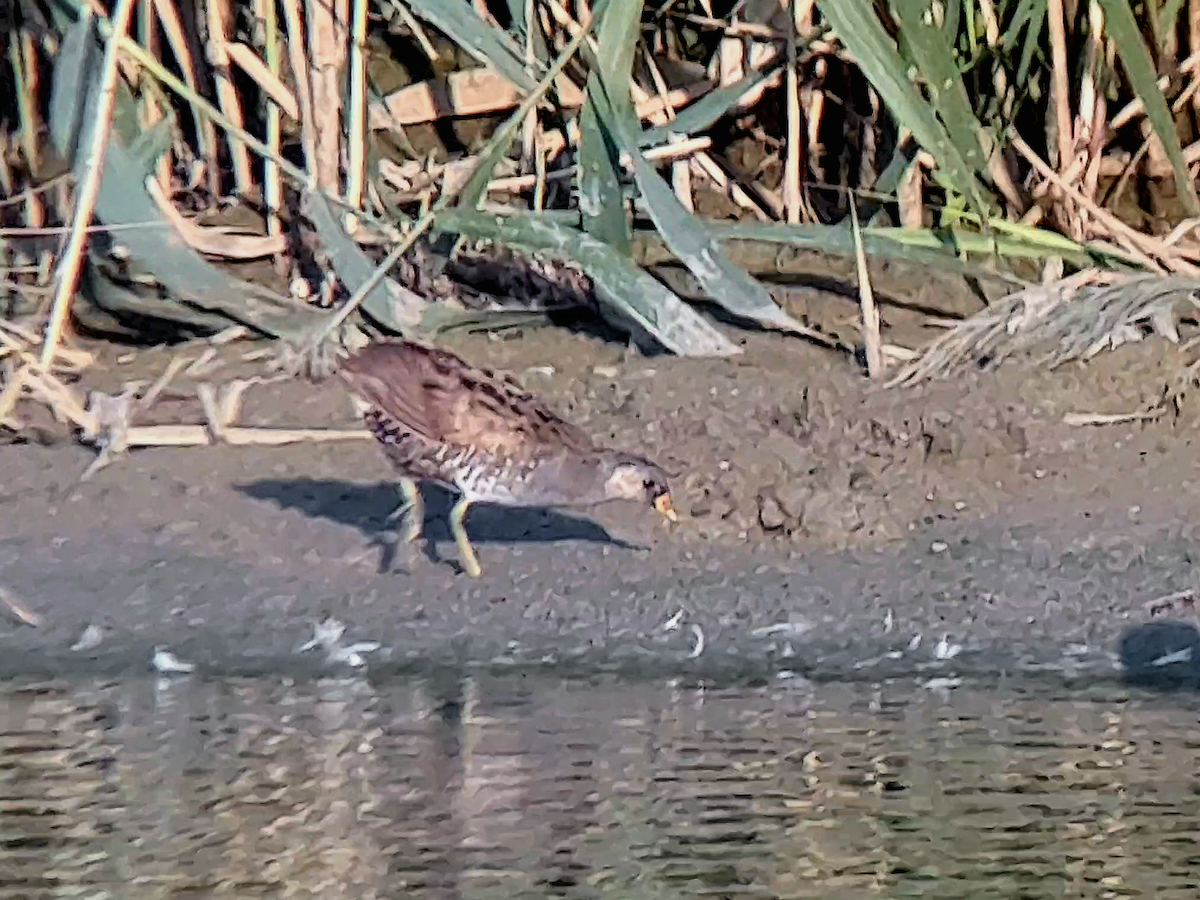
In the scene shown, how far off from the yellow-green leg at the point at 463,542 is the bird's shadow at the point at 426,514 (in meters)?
0.14

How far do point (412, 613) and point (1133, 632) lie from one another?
1951 millimetres

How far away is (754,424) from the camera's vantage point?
756cm

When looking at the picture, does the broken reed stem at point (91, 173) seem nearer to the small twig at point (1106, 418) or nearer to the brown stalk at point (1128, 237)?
the brown stalk at point (1128, 237)

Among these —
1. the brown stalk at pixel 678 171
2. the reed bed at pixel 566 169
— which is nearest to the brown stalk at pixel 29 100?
the reed bed at pixel 566 169

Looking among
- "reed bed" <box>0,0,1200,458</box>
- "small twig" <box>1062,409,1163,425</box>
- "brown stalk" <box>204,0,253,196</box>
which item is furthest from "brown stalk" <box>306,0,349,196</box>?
"small twig" <box>1062,409,1163,425</box>

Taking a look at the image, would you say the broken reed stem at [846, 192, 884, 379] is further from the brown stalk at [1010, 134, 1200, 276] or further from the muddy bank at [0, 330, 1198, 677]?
the brown stalk at [1010, 134, 1200, 276]

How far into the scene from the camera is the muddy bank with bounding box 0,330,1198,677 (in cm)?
665

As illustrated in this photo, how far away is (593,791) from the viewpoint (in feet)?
17.2

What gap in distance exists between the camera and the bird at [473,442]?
6.95 metres

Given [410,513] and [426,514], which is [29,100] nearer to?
[426,514]

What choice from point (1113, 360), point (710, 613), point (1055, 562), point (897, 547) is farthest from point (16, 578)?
point (1113, 360)

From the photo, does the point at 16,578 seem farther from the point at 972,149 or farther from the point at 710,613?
the point at 972,149

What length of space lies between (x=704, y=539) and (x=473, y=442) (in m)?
0.74

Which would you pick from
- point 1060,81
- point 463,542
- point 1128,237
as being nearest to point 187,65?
point 463,542
